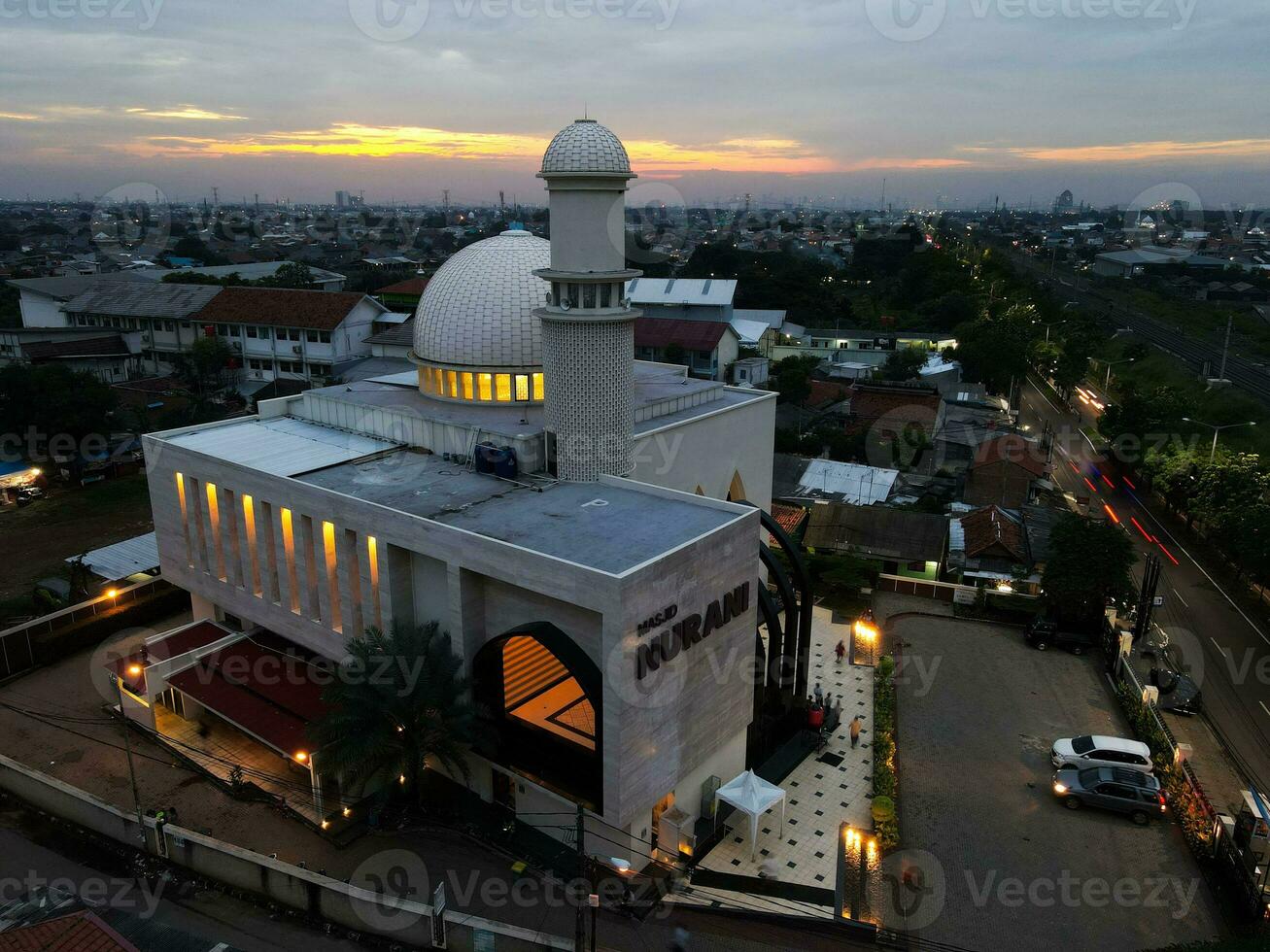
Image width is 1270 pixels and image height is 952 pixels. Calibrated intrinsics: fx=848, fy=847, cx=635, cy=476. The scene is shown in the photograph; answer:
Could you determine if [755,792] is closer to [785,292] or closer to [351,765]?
[351,765]

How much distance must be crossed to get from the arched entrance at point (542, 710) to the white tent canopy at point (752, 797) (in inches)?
184

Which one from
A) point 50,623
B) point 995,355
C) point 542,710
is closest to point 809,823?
point 542,710

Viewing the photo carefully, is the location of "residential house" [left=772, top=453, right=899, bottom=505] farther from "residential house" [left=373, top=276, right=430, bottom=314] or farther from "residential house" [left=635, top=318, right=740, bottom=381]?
"residential house" [left=373, top=276, right=430, bottom=314]

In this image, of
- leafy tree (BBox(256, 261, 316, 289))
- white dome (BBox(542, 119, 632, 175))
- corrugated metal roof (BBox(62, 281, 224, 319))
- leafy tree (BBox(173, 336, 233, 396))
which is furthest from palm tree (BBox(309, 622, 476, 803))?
leafy tree (BBox(256, 261, 316, 289))

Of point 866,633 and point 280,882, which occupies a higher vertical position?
point 866,633

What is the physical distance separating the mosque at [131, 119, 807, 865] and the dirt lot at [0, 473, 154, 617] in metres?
14.6

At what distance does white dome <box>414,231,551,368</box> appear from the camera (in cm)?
3525

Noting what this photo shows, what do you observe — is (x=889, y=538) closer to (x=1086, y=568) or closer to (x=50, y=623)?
(x=1086, y=568)

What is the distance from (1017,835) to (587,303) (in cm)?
2196

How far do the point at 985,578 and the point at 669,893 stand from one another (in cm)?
2589

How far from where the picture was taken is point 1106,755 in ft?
93.2

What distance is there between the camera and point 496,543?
78.2 feet

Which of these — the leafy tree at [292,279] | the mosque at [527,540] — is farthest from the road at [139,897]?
the leafy tree at [292,279]

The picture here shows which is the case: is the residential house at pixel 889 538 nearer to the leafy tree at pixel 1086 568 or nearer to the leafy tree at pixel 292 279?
the leafy tree at pixel 1086 568
